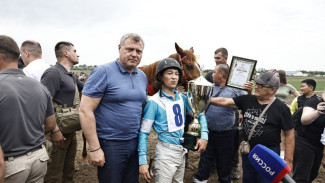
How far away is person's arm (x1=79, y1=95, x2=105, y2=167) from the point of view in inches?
77.9

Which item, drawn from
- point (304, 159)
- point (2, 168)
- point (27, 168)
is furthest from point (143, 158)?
point (304, 159)

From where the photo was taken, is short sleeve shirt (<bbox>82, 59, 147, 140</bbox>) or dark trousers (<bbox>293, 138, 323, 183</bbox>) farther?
dark trousers (<bbox>293, 138, 323, 183</bbox>)

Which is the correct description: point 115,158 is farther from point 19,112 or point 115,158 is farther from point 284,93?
point 284,93

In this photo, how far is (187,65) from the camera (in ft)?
12.6

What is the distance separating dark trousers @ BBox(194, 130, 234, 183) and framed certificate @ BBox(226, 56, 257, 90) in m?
1.14

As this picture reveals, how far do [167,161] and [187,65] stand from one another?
2.16 metres

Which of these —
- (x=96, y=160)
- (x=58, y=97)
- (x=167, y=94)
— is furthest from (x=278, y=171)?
(x=58, y=97)

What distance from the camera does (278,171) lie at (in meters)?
1.10

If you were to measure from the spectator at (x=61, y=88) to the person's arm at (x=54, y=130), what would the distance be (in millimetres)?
360

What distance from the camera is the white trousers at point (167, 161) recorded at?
88.5 inches

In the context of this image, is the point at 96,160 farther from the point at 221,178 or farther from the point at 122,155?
the point at 221,178

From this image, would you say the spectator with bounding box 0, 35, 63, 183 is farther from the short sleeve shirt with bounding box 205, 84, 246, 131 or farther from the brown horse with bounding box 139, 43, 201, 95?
the short sleeve shirt with bounding box 205, 84, 246, 131

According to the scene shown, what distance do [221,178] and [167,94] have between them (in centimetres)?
244

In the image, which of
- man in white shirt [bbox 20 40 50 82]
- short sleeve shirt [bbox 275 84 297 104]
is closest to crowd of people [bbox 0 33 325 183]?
man in white shirt [bbox 20 40 50 82]
